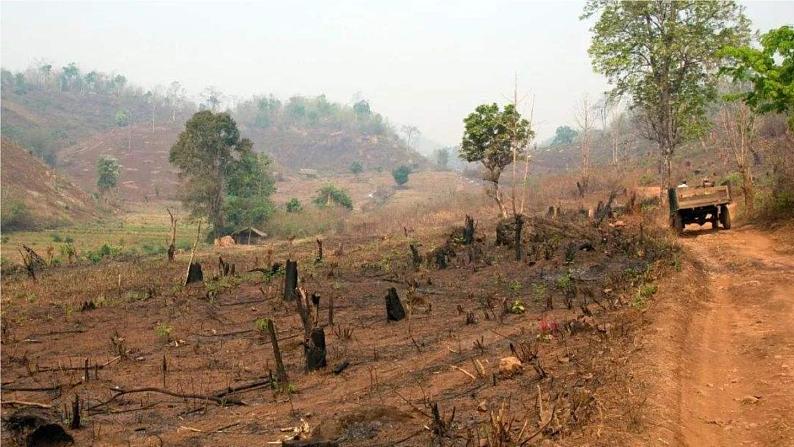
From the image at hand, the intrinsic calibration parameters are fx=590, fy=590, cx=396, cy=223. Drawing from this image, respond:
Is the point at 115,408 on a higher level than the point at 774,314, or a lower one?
lower

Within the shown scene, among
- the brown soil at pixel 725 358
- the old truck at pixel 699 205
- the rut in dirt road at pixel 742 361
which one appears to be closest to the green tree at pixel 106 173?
the old truck at pixel 699 205

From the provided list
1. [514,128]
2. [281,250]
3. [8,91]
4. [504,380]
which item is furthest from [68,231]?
[8,91]

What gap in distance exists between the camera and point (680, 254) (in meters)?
14.6

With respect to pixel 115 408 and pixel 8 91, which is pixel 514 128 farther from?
pixel 8 91

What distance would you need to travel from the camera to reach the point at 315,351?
9734 mm

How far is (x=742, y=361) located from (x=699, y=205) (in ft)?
43.1

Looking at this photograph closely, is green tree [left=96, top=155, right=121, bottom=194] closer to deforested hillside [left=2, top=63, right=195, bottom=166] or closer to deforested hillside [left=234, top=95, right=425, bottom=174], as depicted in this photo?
deforested hillside [left=2, top=63, right=195, bottom=166]

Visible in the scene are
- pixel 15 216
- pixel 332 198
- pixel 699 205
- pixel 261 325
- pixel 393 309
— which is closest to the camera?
pixel 393 309

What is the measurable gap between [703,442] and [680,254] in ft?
33.5

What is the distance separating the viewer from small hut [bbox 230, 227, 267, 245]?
44.9 metres

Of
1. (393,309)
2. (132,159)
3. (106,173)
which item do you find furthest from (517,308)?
(132,159)

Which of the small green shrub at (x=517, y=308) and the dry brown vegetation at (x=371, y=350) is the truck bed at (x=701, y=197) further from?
the small green shrub at (x=517, y=308)

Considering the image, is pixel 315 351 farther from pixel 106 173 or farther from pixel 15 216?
pixel 106 173

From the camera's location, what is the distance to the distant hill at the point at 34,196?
174 feet
